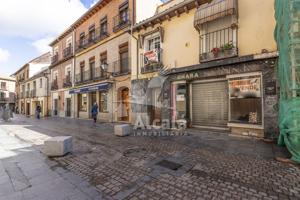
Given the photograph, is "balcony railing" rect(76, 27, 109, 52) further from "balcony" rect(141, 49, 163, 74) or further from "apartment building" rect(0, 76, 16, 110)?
"apartment building" rect(0, 76, 16, 110)

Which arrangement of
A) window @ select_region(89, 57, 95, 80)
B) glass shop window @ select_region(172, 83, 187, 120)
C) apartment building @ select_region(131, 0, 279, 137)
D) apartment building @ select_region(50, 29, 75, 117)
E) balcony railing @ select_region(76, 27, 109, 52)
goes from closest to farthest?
apartment building @ select_region(131, 0, 279, 137) < glass shop window @ select_region(172, 83, 187, 120) < balcony railing @ select_region(76, 27, 109, 52) < window @ select_region(89, 57, 95, 80) < apartment building @ select_region(50, 29, 75, 117)

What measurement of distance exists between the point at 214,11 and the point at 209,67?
240 cm

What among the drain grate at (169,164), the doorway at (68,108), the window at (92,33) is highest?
the window at (92,33)

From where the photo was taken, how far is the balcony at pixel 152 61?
986cm

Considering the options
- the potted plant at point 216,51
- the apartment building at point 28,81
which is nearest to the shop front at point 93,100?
the potted plant at point 216,51

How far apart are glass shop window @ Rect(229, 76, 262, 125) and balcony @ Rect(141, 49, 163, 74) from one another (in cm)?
421

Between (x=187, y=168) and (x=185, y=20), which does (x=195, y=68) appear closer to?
(x=185, y=20)

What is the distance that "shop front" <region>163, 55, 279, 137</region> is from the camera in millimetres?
6297

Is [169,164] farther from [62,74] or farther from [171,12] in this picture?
[62,74]

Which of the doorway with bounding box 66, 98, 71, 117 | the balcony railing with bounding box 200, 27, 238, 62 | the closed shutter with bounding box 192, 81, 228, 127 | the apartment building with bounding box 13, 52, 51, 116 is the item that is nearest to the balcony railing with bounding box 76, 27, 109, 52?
the doorway with bounding box 66, 98, 71, 117

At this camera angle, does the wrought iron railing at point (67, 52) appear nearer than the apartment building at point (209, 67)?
No

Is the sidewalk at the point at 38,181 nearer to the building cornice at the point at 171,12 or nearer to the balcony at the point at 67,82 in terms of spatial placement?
the building cornice at the point at 171,12

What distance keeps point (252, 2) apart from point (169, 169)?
23.6 feet

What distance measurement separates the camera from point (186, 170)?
381 cm
